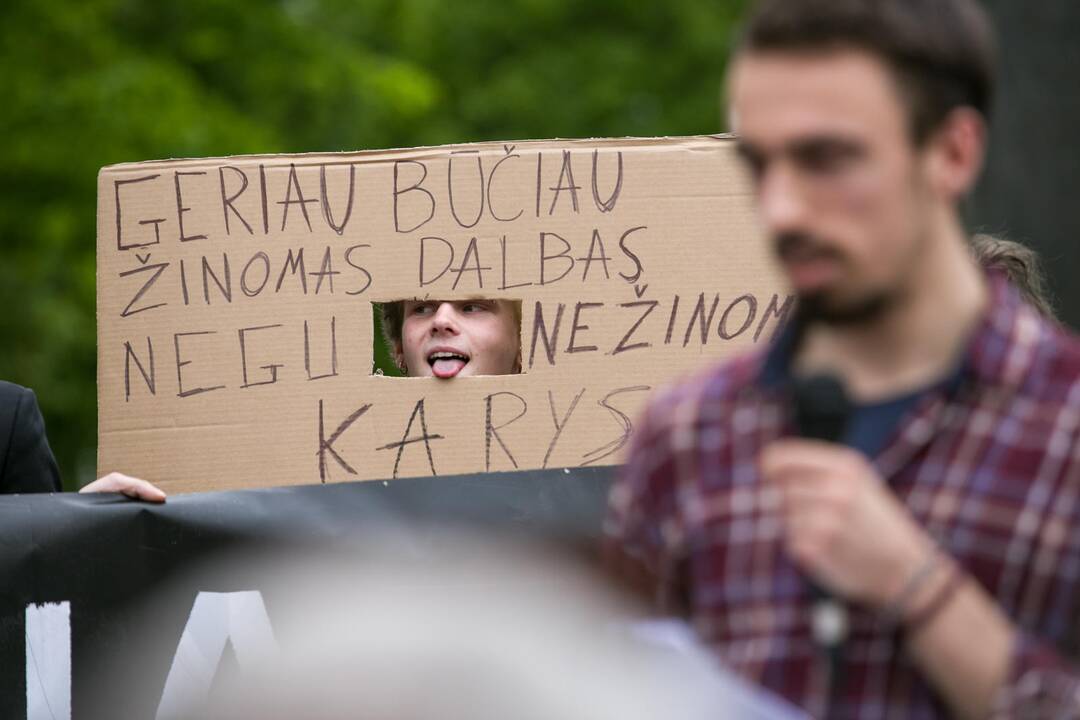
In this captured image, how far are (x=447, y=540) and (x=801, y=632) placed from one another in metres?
2.12

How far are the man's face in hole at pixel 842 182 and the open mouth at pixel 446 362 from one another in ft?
7.48

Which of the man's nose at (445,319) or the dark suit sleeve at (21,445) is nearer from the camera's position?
the dark suit sleeve at (21,445)

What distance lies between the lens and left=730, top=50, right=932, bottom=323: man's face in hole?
66.2 inches

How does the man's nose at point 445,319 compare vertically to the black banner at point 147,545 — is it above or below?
above

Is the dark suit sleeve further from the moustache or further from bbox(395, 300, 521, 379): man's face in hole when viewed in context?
the moustache

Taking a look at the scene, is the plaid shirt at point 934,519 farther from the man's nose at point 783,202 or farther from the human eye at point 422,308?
the human eye at point 422,308

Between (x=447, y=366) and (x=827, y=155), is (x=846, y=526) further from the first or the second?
(x=447, y=366)

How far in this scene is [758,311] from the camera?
13.2ft

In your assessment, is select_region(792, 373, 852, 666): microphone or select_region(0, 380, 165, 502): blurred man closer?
select_region(792, 373, 852, 666): microphone

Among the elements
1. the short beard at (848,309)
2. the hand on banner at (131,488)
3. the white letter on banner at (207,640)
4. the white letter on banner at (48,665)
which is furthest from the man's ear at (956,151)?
the white letter on banner at (48,665)

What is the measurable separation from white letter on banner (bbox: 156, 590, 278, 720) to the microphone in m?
2.06

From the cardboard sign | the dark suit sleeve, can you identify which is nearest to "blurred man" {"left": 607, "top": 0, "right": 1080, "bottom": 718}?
the cardboard sign

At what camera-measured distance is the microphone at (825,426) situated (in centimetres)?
167

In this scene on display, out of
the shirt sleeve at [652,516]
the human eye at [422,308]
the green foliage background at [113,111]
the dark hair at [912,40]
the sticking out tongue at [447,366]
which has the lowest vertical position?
the shirt sleeve at [652,516]
